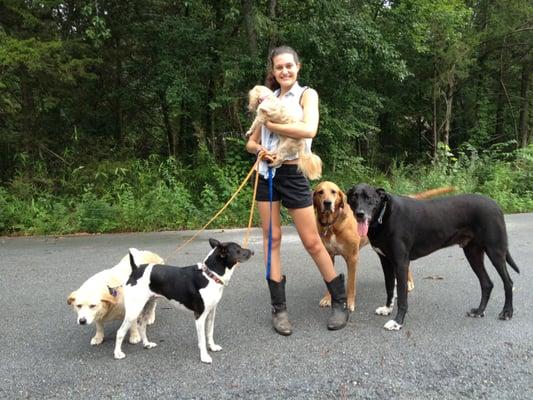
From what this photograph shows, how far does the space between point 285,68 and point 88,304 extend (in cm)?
238

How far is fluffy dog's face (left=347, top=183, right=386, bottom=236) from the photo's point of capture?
3715mm

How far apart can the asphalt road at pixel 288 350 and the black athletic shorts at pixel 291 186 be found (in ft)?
3.67

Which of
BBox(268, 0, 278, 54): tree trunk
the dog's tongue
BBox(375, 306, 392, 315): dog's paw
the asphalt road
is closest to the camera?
the asphalt road

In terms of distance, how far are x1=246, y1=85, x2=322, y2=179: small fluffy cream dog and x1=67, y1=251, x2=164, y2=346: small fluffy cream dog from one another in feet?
5.23

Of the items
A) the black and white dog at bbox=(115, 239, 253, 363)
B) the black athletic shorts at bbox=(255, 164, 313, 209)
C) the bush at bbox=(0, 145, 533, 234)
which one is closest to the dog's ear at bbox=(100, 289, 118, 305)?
the black and white dog at bbox=(115, 239, 253, 363)

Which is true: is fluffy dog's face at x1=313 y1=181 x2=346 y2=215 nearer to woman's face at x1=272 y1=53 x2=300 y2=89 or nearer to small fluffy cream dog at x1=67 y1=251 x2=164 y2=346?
woman's face at x1=272 y1=53 x2=300 y2=89

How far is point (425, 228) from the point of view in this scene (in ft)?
13.1

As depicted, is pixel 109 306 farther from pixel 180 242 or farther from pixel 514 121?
pixel 514 121

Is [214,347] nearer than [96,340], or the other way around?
[214,347]

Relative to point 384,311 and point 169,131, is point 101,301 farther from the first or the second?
point 169,131

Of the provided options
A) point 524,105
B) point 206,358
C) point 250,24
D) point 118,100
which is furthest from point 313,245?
point 524,105

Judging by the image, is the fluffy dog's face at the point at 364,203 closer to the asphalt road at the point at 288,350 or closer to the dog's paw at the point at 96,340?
the asphalt road at the point at 288,350

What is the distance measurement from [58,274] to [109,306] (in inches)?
91.8

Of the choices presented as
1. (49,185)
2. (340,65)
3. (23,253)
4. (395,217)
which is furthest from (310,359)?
(340,65)
